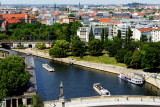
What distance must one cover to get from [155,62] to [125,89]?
6809 millimetres

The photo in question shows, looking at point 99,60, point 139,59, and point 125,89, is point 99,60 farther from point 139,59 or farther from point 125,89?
point 125,89

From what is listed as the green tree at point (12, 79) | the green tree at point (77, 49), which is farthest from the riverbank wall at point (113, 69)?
the green tree at point (12, 79)

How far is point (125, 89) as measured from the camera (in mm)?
34906

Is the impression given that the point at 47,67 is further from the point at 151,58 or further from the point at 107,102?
the point at 107,102

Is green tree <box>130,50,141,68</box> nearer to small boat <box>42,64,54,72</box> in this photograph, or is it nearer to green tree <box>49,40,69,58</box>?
small boat <box>42,64,54,72</box>

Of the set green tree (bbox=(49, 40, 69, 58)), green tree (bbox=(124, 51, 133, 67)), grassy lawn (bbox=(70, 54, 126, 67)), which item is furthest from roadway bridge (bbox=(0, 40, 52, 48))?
green tree (bbox=(124, 51, 133, 67))

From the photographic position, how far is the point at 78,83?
37.2 meters

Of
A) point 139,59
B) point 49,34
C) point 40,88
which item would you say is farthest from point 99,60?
point 49,34

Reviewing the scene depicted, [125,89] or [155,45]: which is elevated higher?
[155,45]

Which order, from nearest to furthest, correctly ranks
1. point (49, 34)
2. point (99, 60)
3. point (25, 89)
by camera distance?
point (25, 89) → point (99, 60) → point (49, 34)

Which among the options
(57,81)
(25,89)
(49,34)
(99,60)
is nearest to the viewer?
(25,89)

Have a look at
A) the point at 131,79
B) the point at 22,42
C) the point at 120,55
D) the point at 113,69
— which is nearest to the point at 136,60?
the point at 113,69

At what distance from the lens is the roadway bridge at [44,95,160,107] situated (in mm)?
25562

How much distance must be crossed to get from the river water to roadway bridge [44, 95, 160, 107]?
5225 mm
